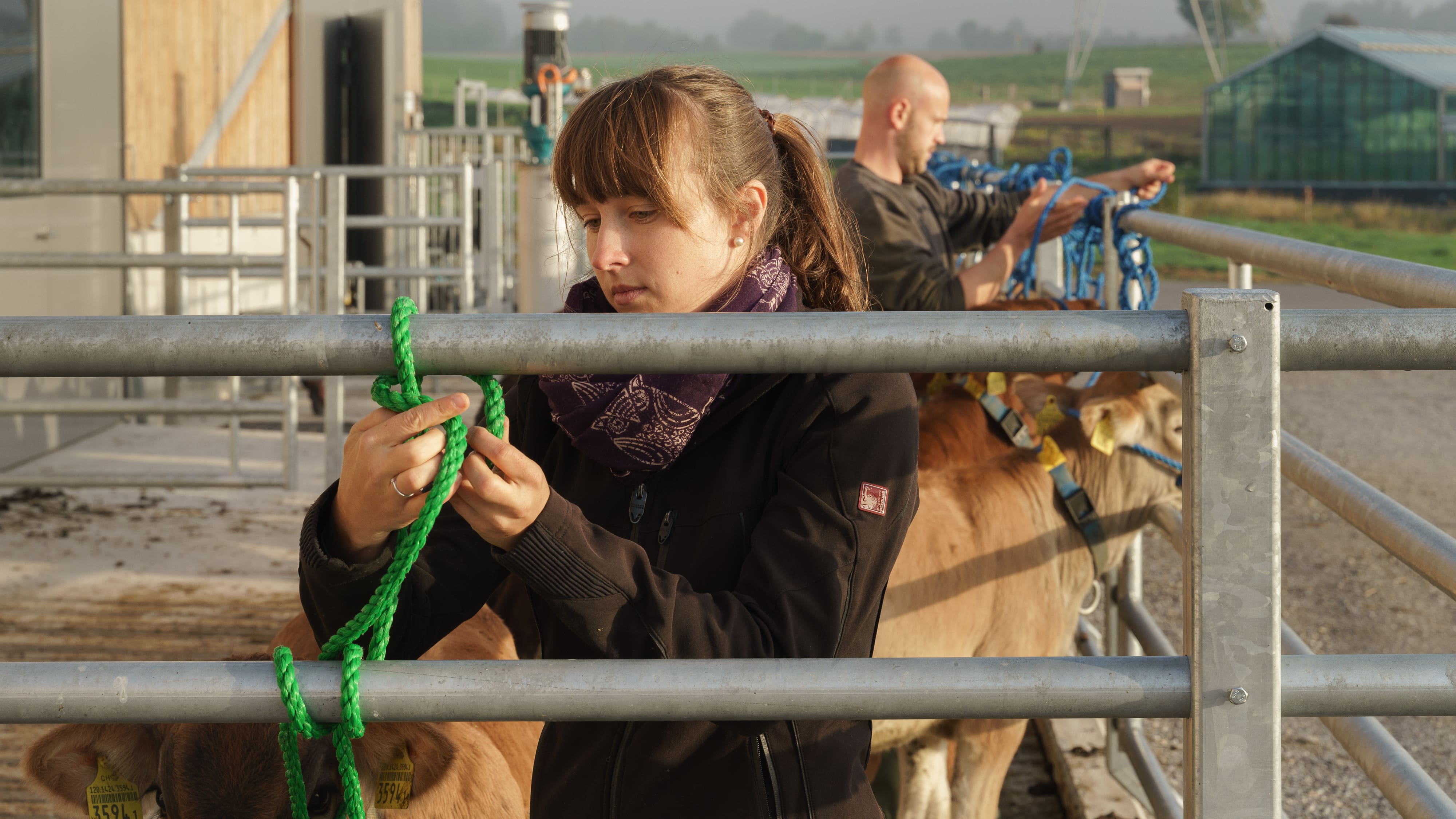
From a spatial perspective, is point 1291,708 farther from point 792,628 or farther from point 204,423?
point 204,423

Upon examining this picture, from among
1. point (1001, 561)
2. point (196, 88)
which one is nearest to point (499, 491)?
point (1001, 561)

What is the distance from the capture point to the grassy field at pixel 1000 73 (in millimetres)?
72625

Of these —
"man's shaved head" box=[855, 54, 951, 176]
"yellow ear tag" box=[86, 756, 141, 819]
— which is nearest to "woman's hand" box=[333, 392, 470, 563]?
"yellow ear tag" box=[86, 756, 141, 819]

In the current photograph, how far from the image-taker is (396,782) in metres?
1.67

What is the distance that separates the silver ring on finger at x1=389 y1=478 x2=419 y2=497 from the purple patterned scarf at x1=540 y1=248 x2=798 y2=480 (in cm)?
33

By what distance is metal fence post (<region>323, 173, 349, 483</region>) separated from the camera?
19.3 ft

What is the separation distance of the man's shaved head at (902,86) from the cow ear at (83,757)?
3362 millimetres

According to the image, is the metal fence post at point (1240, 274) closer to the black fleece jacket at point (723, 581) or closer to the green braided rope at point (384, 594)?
the black fleece jacket at point (723, 581)

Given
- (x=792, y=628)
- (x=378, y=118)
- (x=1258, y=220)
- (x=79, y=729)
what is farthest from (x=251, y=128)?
(x=1258, y=220)

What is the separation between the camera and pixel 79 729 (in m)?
1.75

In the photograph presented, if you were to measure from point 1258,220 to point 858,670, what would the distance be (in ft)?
146

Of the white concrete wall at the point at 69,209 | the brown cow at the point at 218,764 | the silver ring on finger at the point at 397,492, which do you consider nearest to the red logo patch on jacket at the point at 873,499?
the silver ring on finger at the point at 397,492

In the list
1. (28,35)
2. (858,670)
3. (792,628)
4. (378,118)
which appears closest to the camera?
(858,670)

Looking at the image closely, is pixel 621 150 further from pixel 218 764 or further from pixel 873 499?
pixel 218 764
